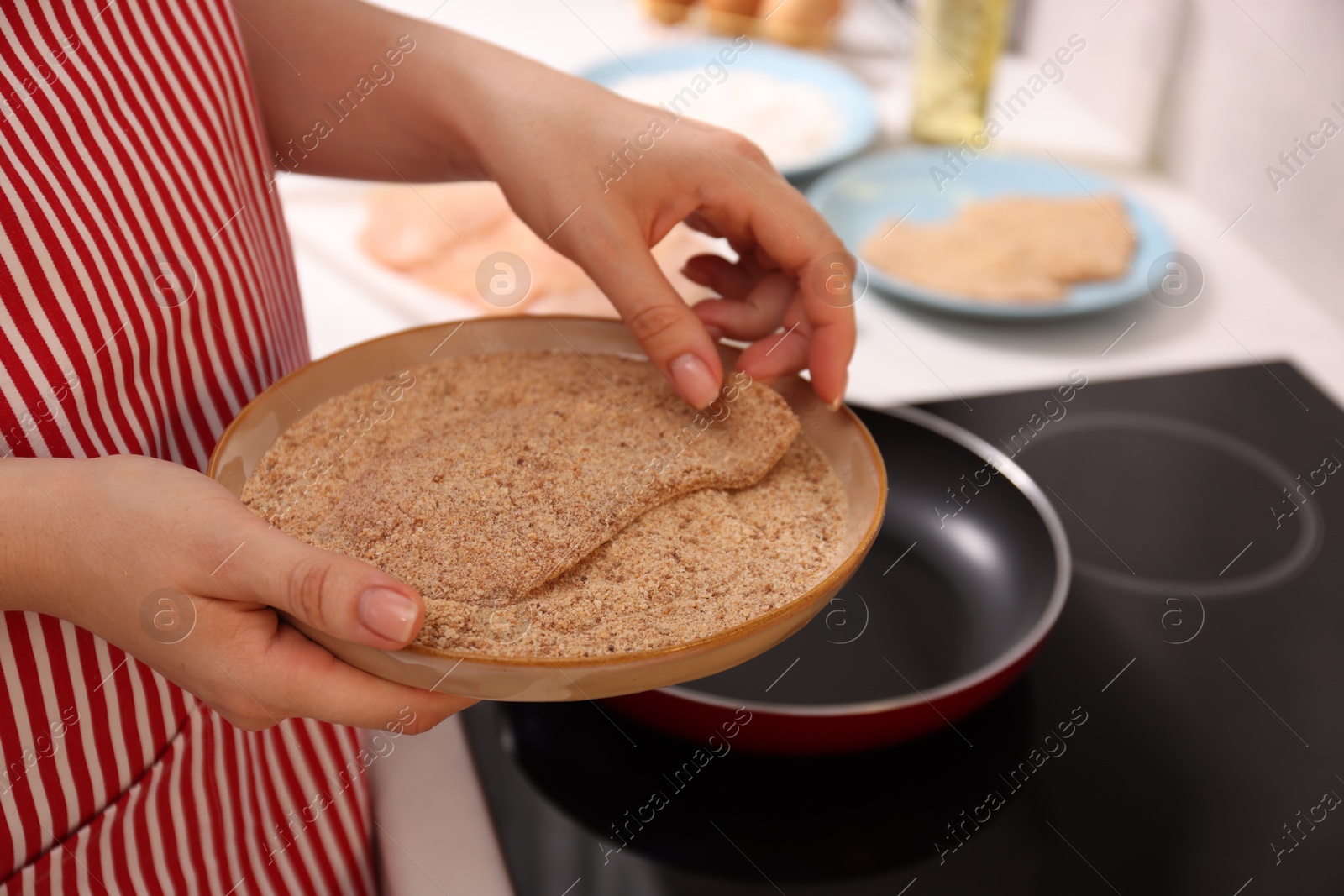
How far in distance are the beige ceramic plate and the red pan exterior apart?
0.39 ft

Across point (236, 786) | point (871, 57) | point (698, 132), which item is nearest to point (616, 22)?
point (871, 57)

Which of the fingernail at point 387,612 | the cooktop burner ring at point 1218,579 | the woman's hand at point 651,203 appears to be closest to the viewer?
the fingernail at point 387,612

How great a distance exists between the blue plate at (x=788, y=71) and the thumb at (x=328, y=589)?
3.69 ft

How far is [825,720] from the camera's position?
628 millimetres

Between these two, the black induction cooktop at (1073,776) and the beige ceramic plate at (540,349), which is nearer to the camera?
the beige ceramic plate at (540,349)

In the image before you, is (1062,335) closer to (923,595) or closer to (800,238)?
(923,595)

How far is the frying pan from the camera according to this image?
64 cm

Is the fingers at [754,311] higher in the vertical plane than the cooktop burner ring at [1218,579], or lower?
higher

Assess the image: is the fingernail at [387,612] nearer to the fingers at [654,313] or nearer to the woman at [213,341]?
the woman at [213,341]

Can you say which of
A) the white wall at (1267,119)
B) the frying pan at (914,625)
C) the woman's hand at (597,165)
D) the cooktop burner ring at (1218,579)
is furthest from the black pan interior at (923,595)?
the white wall at (1267,119)

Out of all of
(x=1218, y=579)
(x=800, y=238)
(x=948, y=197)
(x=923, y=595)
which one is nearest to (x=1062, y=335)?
(x=948, y=197)

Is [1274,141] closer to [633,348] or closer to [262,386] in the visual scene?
[633,348]

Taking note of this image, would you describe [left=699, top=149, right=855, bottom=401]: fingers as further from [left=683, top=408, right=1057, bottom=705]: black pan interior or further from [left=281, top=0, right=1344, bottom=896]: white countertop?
[left=281, top=0, right=1344, bottom=896]: white countertop

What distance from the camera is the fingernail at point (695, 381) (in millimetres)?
643
